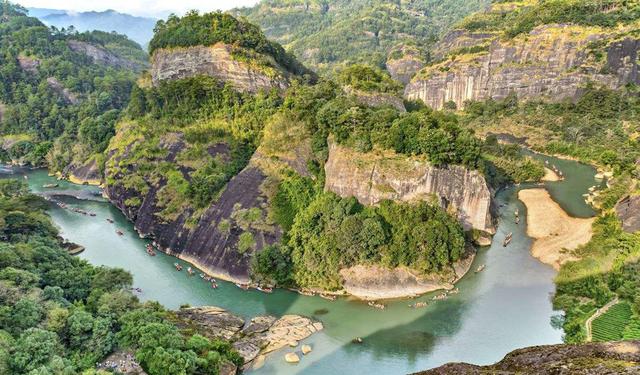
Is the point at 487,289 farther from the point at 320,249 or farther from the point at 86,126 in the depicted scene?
the point at 86,126

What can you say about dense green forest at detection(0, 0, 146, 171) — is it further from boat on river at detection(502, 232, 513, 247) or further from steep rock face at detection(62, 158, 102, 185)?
boat on river at detection(502, 232, 513, 247)

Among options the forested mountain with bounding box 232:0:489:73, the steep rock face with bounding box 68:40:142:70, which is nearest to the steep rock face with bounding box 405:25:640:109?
the forested mountain with bounding box 232:0:489:73

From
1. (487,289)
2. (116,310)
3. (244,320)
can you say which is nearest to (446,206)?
(487,289)

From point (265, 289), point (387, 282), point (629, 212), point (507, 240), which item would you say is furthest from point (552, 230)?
point (265, 289)

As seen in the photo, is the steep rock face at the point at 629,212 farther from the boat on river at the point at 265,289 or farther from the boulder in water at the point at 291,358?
the boat on river at the point at 265,289

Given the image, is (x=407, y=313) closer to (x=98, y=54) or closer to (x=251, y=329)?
(x=251, y=329)

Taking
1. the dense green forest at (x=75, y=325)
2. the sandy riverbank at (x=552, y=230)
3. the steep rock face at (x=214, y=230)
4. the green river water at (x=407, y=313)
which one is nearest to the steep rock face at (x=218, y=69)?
the steep rock face at (x=214, y=230)
